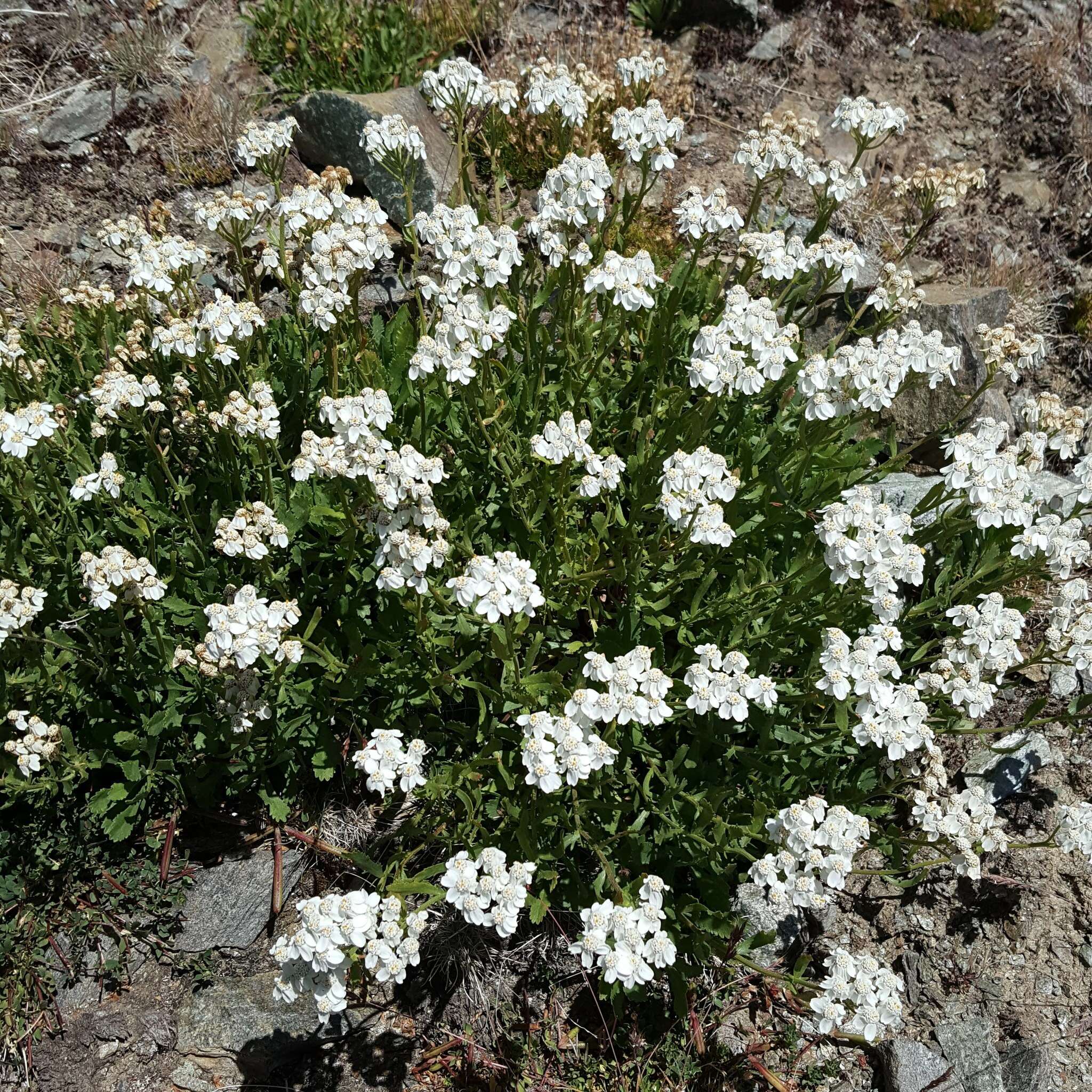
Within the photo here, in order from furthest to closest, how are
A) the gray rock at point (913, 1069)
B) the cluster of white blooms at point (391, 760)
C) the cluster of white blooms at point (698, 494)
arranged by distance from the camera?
the gray rock at point (913, 1069), the cluster of white blooms at point (698, 494), the cluster of white blooms at point (391, 760)

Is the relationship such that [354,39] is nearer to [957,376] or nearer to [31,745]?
[957,376]

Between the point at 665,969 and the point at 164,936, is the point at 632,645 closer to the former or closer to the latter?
the point at 665,969

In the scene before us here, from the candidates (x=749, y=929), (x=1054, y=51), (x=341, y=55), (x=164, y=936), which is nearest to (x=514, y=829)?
(x=749, y=929)

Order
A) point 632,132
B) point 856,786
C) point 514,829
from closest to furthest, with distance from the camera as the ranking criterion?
1. point 514,829
2. point 856,786
3. point 632,132

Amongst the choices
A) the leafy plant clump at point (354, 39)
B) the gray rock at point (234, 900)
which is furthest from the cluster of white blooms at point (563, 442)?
the leafy plant clump at point (354, 39)

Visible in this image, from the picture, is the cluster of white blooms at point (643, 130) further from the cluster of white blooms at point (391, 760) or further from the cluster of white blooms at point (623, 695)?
the cluster of white blooms at point (391, 760)

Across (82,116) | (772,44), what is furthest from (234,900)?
(772,44)

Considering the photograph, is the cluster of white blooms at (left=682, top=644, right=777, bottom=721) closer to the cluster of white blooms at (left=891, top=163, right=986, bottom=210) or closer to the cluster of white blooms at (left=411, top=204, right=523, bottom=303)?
the cluster of white blooms at (left=411, top=204, right=523, bottom=303)
